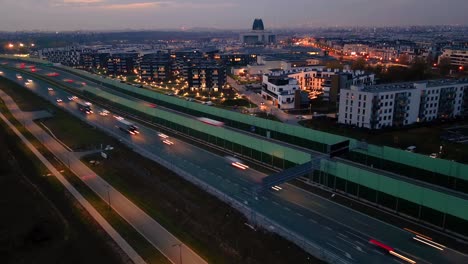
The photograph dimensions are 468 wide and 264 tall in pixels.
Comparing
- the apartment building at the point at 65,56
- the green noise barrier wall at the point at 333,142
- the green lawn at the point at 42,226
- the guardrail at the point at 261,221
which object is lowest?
the green lawn at the point at 42,226

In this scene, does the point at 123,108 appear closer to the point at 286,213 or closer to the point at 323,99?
the point at 323,99

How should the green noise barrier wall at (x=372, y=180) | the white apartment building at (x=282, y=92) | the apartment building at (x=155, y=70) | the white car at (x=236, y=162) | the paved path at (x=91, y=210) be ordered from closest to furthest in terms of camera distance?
the paved path at (x=91, y=210) < the green noise barrier wall at (x=372, y=180) < the white car at (x=236, y=162) < the white apartment building at (x=282, y=92) < the apartment building at (x=155, y=70)

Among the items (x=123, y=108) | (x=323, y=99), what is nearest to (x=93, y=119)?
(x=123, y=108)

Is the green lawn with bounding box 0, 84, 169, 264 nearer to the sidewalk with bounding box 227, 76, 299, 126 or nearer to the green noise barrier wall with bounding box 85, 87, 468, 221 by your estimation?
the green noise barrier wall with bounding box 85, 87, 468, 221

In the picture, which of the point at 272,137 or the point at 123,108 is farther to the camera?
the point at 123,108

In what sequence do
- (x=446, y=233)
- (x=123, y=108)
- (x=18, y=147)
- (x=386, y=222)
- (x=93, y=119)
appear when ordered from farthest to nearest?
(x=123, y=108) → (x=93, y=119) → (x=18, y=147) → (x=386, y=222) → (x=446, y=233)

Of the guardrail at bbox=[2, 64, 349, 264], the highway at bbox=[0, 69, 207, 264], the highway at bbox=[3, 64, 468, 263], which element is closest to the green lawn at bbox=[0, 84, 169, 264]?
the highway at bbox=[0, 69, 207, 264]

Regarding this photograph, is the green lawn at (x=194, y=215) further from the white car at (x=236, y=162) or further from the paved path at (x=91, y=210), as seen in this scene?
the white car at (x=236, y=162)

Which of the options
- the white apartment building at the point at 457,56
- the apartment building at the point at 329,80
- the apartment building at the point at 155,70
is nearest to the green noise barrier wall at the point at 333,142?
the apartment building at the point at 329,80
